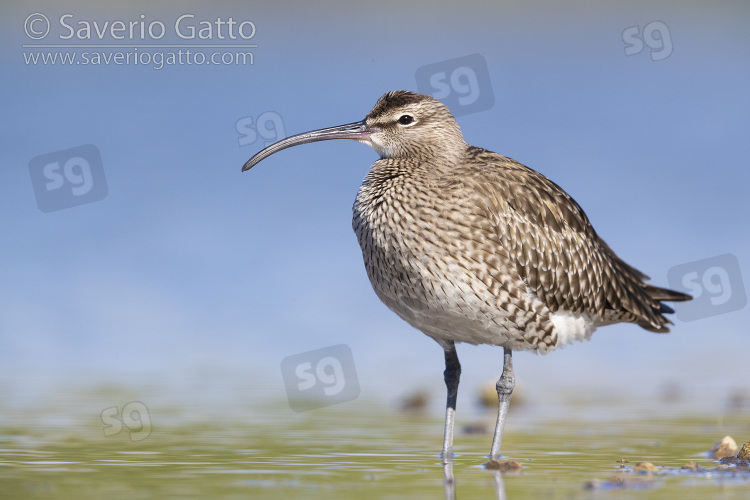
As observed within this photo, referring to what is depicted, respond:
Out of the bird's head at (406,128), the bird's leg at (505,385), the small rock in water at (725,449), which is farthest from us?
the bird's head at (406,128)

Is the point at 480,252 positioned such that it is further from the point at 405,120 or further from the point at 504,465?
the point at 504,465

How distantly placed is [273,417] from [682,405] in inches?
217

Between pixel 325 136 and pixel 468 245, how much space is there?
238cm

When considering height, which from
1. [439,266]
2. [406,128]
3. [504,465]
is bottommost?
[504,465]

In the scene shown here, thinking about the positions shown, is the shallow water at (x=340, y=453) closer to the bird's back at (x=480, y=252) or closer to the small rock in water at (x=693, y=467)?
the small rock in water at (x=693, y=467)

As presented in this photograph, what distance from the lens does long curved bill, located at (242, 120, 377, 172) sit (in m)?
11.9

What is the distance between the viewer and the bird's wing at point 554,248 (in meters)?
11.2

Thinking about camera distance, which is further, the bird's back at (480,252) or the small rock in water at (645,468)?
the bird's back at (480,252)

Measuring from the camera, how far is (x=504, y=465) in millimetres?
10211

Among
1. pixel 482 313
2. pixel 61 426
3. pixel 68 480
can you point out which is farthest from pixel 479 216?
pixel 61 426

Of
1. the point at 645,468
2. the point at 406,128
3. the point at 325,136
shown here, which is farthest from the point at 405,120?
the point at 645,468

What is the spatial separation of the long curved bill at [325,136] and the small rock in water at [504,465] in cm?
373

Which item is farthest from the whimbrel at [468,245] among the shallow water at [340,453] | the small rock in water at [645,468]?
the small rock in water at [645,468]

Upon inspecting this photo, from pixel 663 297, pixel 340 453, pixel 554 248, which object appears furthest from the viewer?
pixel 663 297
